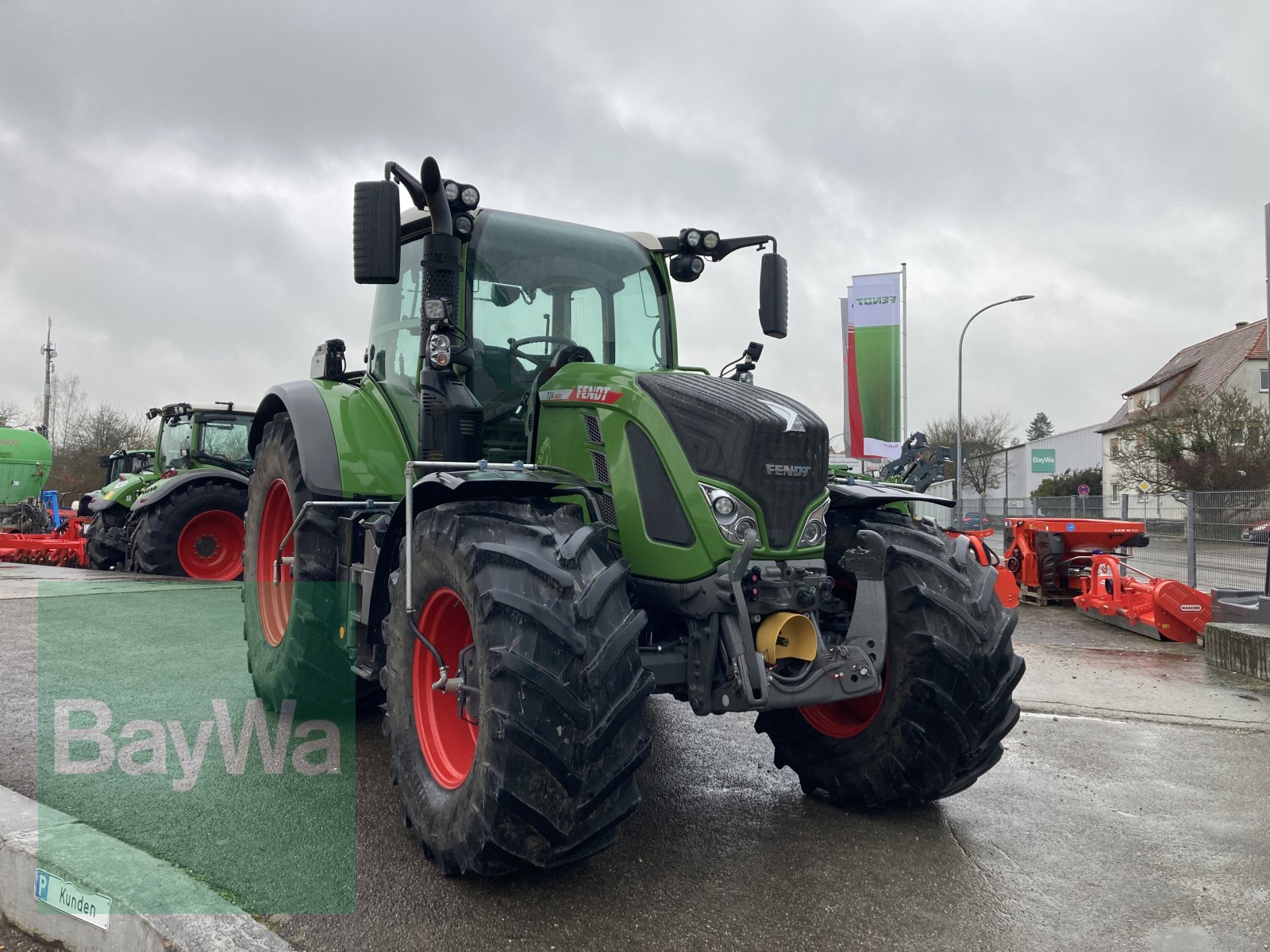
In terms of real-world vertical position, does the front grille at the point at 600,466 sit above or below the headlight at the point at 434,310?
below

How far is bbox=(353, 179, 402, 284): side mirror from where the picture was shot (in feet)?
12.2

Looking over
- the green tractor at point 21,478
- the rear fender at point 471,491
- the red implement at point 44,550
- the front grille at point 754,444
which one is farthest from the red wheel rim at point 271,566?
the green tractor at point 21,478

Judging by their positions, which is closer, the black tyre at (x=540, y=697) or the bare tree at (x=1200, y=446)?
the black tyre at (x=540, y=697)

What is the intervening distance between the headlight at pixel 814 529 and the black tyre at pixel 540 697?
0.76 meters

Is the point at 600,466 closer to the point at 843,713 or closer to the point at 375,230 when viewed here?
the point at 375,230

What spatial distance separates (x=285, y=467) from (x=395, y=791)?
194 centimetres

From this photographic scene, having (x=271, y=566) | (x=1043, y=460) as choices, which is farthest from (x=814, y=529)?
(x=1043, y=460)

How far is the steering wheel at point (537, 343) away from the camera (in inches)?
179

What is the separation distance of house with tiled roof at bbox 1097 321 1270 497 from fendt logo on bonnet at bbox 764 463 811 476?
41412 mm

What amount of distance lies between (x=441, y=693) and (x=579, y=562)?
984 millimetres

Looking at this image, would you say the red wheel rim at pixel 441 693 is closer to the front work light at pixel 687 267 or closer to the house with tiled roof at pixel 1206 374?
the front work light at pixel 687 267

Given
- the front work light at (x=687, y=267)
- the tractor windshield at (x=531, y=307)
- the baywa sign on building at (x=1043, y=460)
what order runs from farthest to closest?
the baywa sign on building at (x=1043, y=460)
the front work light at (x=687, y=267)
the tractor windshield at (x=531, y=307)

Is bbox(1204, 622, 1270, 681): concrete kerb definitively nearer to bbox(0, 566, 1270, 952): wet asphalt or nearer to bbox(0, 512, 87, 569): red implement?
bbox(0, 566, 1270, 952): wet asphalt

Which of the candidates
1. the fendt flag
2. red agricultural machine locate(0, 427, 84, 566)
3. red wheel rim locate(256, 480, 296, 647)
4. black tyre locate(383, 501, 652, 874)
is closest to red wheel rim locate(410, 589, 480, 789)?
black tyre locate(383, 501, 652, 874)
